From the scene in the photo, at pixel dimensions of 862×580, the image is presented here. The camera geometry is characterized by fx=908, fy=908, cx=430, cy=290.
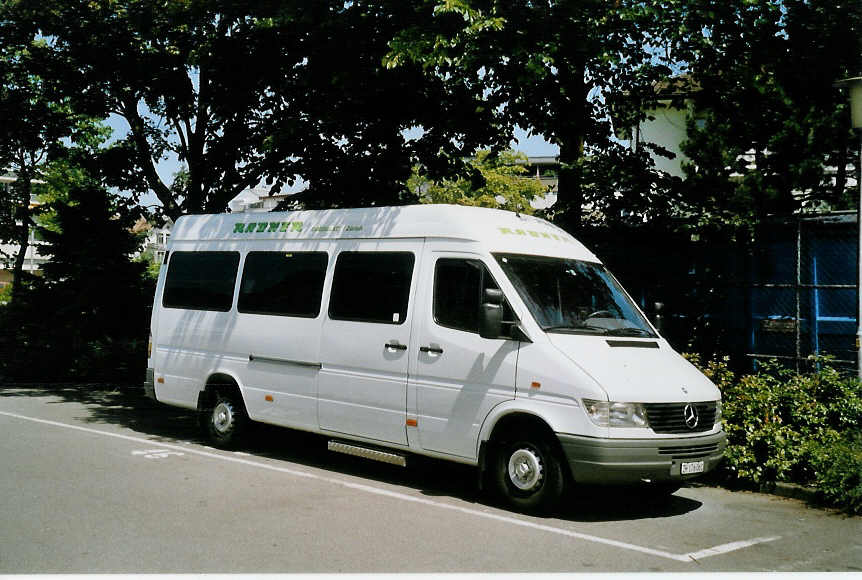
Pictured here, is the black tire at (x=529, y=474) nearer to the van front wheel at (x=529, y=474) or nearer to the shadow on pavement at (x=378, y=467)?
the van front wheel at (x=529, y=474)

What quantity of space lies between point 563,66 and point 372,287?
172 inches

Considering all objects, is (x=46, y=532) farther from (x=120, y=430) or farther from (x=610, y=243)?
(x=610, y=243)

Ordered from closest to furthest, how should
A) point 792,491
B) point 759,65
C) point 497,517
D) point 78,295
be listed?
point 497,517 < point 792,491 < point 759,65 < point 78,295

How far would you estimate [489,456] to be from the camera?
8.06 m

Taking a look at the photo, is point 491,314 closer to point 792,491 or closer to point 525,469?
point 525,469

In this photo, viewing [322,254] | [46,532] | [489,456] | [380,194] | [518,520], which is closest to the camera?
[46,532]

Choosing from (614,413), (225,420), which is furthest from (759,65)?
(225,420)

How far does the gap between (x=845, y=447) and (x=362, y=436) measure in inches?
179

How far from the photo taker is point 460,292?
8367 mm

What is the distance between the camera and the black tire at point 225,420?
34.8ft

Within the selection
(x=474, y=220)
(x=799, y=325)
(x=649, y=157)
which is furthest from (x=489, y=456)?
(x=649, y=157)

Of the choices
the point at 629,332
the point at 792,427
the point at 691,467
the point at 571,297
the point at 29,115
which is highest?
the point at 29,115

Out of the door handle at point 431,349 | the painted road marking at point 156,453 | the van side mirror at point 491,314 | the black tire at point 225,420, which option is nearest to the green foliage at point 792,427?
the van side mirror at point 491,314

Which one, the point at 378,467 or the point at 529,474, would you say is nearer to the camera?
the point at 529,474
